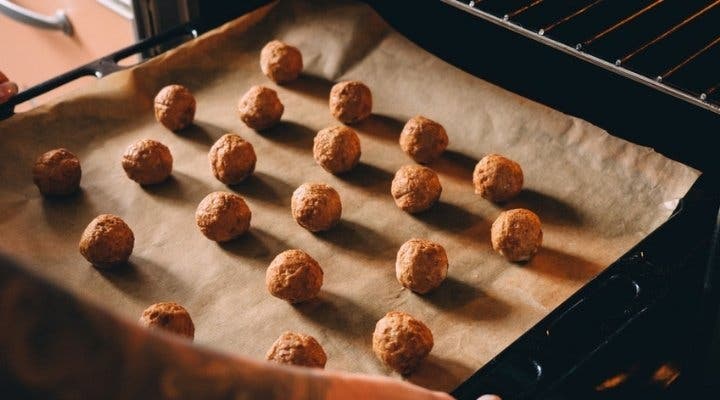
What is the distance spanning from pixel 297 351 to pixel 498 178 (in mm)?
641

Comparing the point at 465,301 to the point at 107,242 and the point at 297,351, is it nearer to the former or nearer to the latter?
the point at 297,351

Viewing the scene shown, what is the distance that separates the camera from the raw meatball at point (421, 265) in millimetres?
1665

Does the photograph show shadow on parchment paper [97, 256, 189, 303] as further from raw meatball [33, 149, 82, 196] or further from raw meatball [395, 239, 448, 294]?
raw meatball [395, 239, 448, 294]

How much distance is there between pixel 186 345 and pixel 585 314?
1.08 m

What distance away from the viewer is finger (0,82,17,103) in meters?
2.00

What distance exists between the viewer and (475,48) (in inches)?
83.9

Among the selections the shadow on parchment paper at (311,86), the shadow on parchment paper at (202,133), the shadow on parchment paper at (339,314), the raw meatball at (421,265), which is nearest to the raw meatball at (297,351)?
the shadow on parchment paper at (339,314)

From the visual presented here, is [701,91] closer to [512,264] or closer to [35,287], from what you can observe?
[512,264]

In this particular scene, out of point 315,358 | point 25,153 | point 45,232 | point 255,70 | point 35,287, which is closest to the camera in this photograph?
point 35,287

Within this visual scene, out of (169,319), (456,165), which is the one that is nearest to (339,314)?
(169,319)

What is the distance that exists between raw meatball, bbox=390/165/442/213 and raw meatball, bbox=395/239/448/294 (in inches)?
5.5

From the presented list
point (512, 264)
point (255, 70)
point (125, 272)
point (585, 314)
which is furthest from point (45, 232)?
point (585, 314)

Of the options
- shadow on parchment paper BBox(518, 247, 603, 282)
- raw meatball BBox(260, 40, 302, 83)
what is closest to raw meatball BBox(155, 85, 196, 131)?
raw meatball BBox(260, 40, 302, 83)

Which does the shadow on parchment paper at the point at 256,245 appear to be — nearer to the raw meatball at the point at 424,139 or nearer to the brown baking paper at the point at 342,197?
the brown baking paper at the point at 342,197
